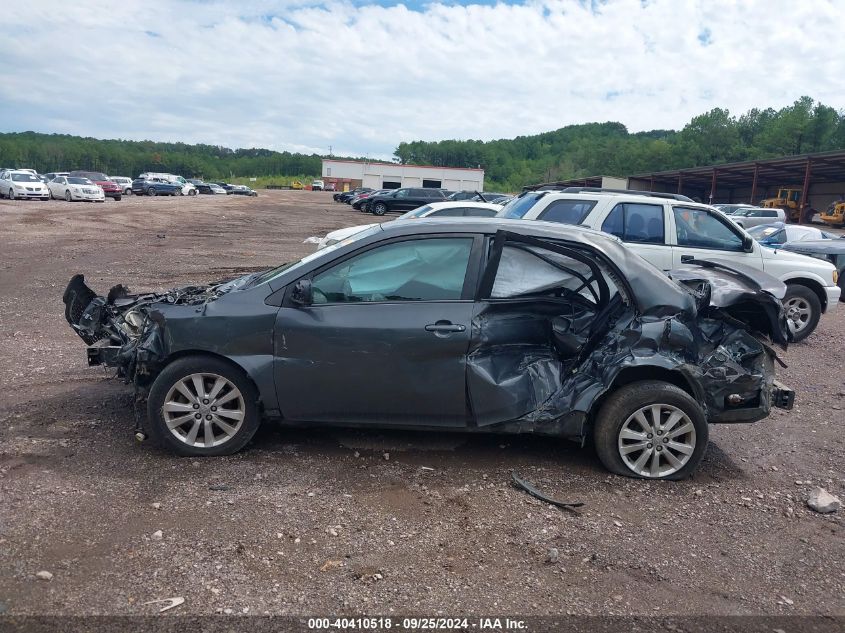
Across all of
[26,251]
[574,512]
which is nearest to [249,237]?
[26,251]

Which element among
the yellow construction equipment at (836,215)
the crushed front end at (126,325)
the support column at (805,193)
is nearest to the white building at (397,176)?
the support column at (805,193)

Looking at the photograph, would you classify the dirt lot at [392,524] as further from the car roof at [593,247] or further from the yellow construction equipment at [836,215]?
the yellow construction equipment at [836,215]

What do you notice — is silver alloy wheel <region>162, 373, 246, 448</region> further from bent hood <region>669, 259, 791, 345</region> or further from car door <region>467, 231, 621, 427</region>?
bent hood <region>669, 259, 791, 345</region>

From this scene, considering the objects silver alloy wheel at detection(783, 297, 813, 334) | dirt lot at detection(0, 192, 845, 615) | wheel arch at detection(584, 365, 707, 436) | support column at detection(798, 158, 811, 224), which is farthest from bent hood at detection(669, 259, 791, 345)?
support column at detection(798, 158, 811, 224)

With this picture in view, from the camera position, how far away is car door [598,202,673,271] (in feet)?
27.7

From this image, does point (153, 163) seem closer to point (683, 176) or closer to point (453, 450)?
point (683, 176)

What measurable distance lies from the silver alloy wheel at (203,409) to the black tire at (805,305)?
8116mm

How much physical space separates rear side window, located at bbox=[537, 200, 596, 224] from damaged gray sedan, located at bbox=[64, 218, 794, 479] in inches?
155

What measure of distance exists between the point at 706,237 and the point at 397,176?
8754 cm

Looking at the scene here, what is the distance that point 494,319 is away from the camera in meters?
4.47

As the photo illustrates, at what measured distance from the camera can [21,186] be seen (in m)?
34.8

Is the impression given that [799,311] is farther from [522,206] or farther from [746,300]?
[746,300]

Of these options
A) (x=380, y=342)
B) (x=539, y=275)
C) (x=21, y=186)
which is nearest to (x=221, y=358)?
(x=380, y=342)

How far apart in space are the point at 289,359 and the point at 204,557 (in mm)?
1425
